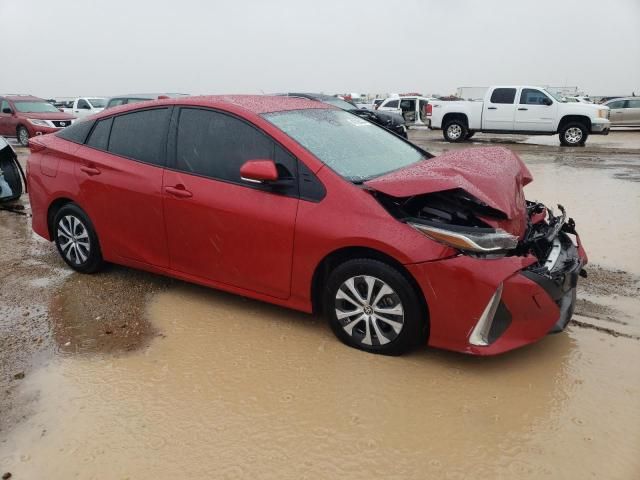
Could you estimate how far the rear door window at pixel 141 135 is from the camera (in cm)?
415

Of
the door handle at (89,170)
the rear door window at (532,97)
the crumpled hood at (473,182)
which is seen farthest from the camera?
the rear door window at (532,97)

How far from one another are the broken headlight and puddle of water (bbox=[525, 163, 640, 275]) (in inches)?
99.7

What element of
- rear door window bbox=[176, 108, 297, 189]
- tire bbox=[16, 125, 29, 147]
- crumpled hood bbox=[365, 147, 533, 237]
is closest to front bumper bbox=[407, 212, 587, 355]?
crumpled hood bbox=[365, 147, 533, 237]

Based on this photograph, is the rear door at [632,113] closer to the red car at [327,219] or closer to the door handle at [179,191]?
the red car at [327,219]

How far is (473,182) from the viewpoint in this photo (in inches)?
130

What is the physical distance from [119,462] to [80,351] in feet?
4.20

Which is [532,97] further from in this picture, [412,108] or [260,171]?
[260,171]

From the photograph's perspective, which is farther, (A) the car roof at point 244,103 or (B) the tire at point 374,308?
(A) the car roof at point 244,103

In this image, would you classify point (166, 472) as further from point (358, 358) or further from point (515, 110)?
point (515, 110)

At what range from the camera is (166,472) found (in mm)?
2494

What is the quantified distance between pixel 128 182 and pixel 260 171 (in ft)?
4.40

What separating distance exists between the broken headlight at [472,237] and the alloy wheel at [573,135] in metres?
15.5

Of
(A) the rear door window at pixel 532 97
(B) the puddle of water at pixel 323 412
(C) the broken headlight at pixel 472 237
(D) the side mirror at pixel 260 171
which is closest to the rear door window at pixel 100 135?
(D) the side mirror at pixel 260 171

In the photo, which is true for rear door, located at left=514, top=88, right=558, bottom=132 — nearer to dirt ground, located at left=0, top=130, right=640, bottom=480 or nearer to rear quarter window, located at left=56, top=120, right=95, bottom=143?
dirt ground, located at left=0, top=130, right=640, bottom=480
